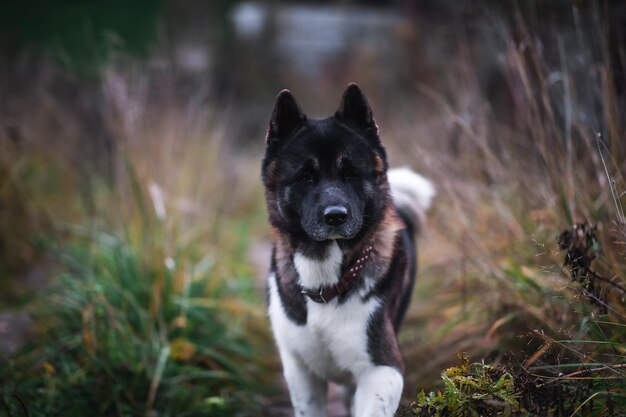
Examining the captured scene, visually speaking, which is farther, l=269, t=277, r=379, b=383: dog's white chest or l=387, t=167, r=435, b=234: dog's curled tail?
l=387, t=167, r=435, b=234: dog's curled tail

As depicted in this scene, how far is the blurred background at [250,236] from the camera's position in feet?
9.79

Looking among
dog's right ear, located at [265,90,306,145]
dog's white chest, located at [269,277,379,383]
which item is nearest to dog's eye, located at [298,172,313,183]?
dog's right ear, located at [265,90,306,145]

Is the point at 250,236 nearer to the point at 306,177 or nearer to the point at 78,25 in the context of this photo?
the point at 78,25

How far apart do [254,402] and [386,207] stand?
1.65 m

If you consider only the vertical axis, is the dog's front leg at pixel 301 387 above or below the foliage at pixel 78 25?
below

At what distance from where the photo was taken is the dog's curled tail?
3.85 metres

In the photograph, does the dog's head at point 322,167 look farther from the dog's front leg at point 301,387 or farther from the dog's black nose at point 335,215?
the dog's front leg at point 301,387

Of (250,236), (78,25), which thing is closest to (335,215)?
(250,236)

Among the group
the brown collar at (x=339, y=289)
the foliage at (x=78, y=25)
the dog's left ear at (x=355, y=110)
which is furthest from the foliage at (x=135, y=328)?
the dog's left ear at (x=355, y=110)

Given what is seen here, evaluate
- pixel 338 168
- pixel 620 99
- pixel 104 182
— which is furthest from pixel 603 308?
pixel 104 182

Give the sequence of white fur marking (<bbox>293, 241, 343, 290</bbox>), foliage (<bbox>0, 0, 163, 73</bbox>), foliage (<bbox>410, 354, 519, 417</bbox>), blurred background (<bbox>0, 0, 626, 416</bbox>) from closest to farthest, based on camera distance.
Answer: foliage (<bbox>410, 354, 519, 417</bbox>) < white fur marking (<bbox>293, 241, 343, 290</bbox>) < blurred background (<bbox>0, 0, 626, 416</bbox>) < foliage (<bbox>0, 0, 163, 73</bbox>)

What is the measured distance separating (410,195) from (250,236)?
13.4ft

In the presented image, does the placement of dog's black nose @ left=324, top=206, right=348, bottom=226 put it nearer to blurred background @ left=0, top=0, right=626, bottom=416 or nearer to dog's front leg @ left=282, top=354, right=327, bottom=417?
dog's front leg @ left=282, top=354, right=327, bottom=417

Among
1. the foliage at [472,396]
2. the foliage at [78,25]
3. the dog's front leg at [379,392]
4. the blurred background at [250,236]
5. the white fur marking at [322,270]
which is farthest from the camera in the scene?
the foliage at [78,25]
